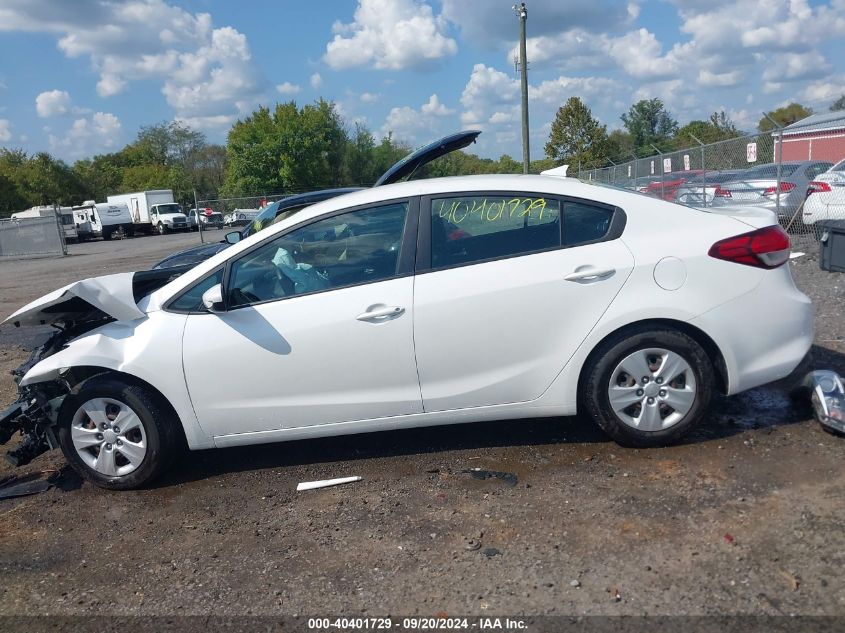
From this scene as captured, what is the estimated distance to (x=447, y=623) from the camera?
9.00 ft

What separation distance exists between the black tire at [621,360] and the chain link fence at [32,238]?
102 ft

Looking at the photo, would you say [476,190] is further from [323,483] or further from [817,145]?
[817,145]

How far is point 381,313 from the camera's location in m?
3.91

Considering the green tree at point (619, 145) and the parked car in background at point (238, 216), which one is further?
the green tree at point (619, 145)

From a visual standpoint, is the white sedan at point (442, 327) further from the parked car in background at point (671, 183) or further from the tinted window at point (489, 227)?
the parked car in background at point (671, 183)

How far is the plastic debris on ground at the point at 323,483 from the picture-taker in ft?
13.3

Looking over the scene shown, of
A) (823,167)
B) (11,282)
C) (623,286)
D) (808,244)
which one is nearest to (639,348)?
(623,286)

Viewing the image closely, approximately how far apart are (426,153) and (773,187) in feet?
31.7

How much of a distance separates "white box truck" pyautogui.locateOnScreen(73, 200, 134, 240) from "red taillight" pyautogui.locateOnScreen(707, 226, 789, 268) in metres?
47.1

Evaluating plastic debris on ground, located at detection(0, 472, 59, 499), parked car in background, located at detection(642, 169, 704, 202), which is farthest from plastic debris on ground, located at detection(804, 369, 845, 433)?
parked car in background, located at detection(642, 169, 704, 202)

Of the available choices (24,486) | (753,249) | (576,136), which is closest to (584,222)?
(753,249)

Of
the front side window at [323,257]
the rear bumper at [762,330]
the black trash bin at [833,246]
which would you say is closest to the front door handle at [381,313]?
the front side window at [323,257]

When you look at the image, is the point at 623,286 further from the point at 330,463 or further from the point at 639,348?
the point at 330,463

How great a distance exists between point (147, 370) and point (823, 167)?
1433 centimetres
